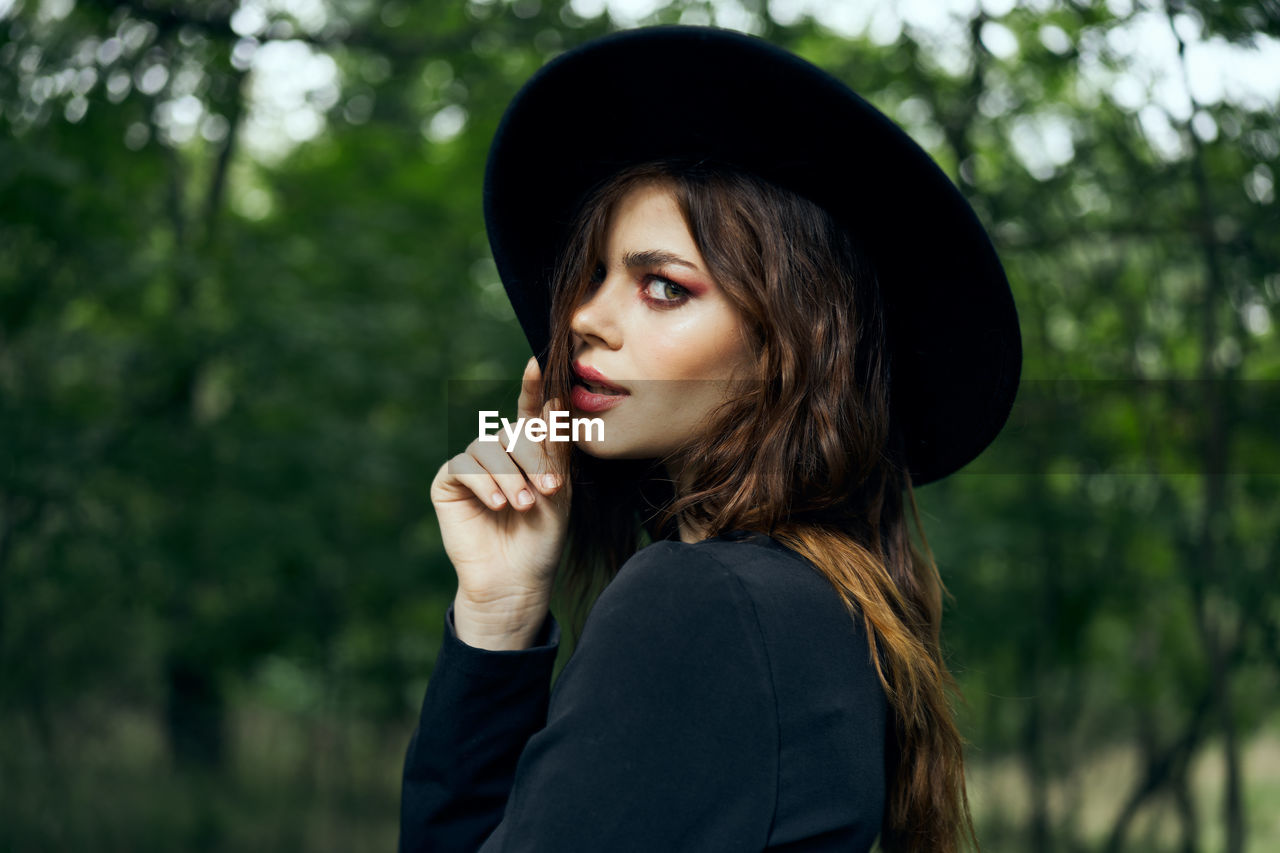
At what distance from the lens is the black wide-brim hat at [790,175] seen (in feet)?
3.93

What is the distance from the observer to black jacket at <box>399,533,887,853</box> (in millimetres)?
920

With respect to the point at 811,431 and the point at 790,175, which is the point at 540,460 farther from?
the point at 790,175

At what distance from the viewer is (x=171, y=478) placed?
16.2 feet

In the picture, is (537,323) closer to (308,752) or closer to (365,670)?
(365,670)

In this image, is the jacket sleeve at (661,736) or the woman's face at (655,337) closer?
the jacket sleeve at (661,736)

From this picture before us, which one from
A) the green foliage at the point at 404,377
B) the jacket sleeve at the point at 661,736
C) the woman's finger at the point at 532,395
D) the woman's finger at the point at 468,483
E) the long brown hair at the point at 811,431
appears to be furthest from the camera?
the green foliage at the point at 404,377

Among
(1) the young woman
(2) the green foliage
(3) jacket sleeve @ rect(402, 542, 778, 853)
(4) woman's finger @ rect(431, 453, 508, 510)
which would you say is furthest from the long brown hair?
(2) the green foliage

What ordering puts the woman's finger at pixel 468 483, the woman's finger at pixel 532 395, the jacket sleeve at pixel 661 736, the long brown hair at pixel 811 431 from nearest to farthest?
1. the jacket sleeve at pixel 661 736
2. the long brown hair at pixel 811 431
3. the woman's finger at pixel 468 483
4. the woman's finger at pixel 532 395

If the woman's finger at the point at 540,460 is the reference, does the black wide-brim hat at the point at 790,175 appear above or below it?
above

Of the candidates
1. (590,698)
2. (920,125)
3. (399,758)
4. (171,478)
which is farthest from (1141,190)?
(399,758)

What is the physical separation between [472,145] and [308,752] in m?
5.43

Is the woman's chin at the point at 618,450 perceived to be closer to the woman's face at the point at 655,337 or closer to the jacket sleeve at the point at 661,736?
the woman's face at the point at 655,337

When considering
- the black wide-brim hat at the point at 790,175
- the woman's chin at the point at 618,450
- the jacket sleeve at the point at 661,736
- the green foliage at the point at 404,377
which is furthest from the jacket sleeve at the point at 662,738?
the green foliage at the point at 404,377

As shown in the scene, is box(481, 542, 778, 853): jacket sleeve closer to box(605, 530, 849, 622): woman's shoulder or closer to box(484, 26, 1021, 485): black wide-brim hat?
box(605, 530, 849, 622): woman's shoulder
